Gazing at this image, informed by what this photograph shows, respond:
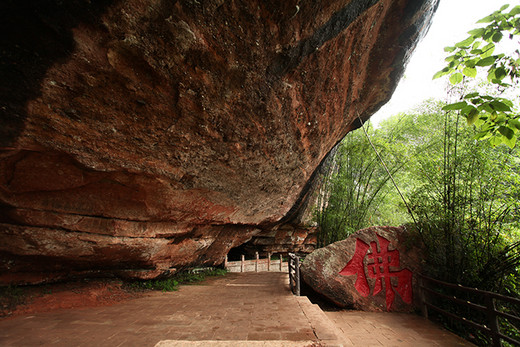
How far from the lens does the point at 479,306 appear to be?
303cm

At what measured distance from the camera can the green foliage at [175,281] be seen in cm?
485

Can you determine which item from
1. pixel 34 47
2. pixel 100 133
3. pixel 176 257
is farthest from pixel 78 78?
pixel 176 257

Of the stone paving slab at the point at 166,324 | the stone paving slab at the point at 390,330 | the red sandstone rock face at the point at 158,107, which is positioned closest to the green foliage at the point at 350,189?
the red sandstone rock face at the point at 158,107

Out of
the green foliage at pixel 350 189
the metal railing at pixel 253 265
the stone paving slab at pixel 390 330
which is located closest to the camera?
the stone paving slab at pixel 390 330

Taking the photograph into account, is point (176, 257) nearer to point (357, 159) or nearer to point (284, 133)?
point (284, 133)

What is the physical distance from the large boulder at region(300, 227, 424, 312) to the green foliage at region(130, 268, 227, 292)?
317 centimetres

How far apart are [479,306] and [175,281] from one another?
19.5ft

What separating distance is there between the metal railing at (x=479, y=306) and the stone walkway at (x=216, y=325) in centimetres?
33

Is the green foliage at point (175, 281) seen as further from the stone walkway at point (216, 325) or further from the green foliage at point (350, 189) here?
the green foliage at point (350, 189)

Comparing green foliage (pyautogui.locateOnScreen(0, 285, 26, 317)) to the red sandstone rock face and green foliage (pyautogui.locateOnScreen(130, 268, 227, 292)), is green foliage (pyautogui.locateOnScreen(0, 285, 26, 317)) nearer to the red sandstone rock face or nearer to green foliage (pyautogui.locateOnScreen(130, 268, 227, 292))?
the red sandstone rock face

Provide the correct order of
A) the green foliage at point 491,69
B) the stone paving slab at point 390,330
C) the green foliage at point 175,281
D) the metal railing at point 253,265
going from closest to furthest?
the green foliage at point 491,69
the stone paving slab at point 390,330
the green foliage at point 175,281
the metal railing at point 253,265

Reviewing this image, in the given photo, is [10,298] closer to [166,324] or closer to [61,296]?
[61,296]

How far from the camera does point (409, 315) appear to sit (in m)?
4.38

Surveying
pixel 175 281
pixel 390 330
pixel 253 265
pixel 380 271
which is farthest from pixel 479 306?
pixel 253 265
